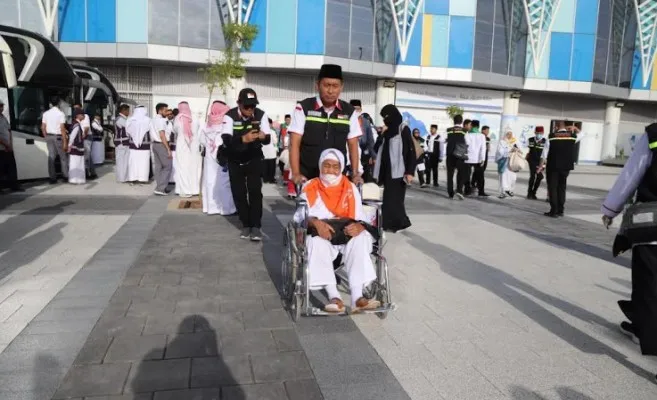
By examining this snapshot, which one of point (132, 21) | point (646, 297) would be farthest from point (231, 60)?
point (646, 297)

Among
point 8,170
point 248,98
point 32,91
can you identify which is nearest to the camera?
point 248,98

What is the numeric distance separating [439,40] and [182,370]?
28.3 metres

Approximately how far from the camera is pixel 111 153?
22.1 m

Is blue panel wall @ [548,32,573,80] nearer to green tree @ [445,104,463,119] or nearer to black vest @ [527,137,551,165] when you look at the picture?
green tree @ [445,104,463,119]

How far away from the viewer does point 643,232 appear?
3.22 metres

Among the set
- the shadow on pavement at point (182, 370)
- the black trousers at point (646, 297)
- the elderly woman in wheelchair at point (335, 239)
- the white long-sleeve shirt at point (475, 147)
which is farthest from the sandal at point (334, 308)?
the white long-sleeve shirt at point (475, 147)

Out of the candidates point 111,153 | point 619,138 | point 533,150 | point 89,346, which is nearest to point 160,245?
point 89,346

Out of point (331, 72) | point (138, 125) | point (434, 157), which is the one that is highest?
point (331, 72)

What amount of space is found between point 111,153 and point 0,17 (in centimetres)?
885

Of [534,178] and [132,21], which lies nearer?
[534,178]

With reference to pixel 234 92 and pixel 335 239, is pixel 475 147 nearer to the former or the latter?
pixel 335 239

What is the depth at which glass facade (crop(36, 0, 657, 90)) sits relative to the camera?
25.0 metres

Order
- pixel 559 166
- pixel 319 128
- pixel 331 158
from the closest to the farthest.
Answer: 1. pixel 331 158
2. pixel 319 128
3. pixel 559 166

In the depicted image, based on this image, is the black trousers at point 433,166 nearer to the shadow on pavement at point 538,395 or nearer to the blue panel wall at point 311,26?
the shadow on pavement at point 538,395
